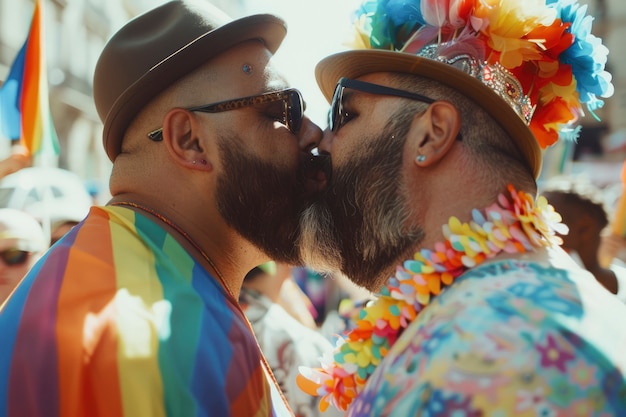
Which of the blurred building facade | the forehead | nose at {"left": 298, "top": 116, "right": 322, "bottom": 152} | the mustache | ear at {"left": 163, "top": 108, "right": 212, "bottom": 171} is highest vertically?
the forehead

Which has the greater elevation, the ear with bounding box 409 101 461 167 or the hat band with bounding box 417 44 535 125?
the hat band with bounding box 417 44 535 125

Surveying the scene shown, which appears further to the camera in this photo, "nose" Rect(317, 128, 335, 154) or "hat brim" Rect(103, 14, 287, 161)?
"nose" Rect(317, 128, 335, 154)

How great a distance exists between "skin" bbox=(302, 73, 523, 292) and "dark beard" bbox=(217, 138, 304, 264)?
104mm

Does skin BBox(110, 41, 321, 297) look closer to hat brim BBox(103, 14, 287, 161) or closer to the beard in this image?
hat brim BBox(103, 14, 287, 161)

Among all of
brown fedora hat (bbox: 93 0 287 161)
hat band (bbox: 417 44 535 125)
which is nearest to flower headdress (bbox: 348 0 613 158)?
hat band (bbox: 417 44 535 125)

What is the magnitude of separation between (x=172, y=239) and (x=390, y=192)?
77 cm

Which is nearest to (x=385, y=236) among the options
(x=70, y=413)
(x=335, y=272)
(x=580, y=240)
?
(x=335, y=272)

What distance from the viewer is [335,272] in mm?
2619

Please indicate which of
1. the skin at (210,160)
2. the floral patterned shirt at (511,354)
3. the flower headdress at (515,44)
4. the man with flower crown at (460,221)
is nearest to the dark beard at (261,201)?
the skin at (210,160)

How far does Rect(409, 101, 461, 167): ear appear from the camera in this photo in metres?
2.09

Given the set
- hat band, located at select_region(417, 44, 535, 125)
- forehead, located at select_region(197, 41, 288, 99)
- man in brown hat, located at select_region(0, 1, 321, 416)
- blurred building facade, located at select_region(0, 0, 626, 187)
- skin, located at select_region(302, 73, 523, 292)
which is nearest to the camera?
man in brown hat, located at select_region(0, 1, 321, 416)

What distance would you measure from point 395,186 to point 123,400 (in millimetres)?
1085

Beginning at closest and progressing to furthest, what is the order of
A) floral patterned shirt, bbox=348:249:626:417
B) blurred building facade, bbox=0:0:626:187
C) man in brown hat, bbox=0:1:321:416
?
floral patterned shirt, bbox=348:249:626:417 < man in brown hat, bbox=0:1:321:416 < blurred building facade, bbox=0:0:626:187

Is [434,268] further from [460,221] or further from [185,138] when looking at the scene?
[185,138]
